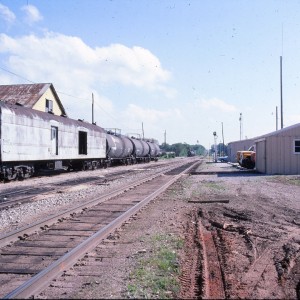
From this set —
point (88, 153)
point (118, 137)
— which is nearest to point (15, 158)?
point (88, 153)

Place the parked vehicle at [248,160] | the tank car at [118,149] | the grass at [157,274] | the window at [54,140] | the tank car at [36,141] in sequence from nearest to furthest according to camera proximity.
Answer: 1. the grass at [157,274]
2. the tank car at [36,141]
3. the window at [54,140]
4. the parked vehicle at [248,160]
5. the tank car at [118,149]

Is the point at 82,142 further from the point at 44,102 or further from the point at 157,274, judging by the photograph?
the point at 157,274

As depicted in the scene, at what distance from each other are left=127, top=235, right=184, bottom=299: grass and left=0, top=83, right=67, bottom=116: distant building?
3742cm

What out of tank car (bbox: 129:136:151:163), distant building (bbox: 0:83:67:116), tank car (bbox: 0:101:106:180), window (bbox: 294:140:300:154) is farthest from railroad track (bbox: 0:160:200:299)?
tank car (bbox: 129:136:151:163)

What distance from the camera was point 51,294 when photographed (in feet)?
14.6

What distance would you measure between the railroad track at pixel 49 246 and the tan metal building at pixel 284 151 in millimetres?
17128

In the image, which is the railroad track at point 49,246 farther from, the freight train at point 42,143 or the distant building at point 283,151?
the distant building at point 283,151

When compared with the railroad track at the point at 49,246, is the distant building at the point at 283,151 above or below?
above

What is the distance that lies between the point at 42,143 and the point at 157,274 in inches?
728

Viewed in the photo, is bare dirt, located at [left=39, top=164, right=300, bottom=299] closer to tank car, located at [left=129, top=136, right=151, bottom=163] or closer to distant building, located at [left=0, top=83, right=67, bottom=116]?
distant building, located at [left=0, top=83, right=67, bottom=116]

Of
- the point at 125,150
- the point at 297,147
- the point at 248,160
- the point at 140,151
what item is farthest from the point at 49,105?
the point at 297,147

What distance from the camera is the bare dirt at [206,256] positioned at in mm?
4574

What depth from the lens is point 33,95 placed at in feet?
141

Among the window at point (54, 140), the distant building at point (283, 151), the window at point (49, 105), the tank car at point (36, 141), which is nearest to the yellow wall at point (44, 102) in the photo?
the window at point (49, 105)
